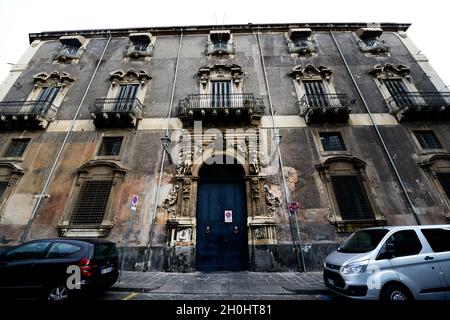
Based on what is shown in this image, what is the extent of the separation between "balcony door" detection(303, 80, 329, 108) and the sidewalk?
9010 mm

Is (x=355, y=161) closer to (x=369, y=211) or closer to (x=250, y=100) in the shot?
(x=369, y=211)

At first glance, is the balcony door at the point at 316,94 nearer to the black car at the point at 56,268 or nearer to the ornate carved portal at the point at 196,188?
the ornate carved portal at the point at 196,188

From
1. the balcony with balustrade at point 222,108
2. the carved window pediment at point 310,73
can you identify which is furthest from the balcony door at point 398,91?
the balcony with balustrade at point 222,108

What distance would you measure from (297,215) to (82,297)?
8.31m

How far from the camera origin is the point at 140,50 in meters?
15.4

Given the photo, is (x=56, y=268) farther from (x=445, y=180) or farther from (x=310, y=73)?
(x=445, y=180)

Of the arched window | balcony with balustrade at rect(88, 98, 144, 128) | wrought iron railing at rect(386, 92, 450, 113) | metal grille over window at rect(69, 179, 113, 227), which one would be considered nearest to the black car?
metal grille over window at rect(69, 179, 113, 227)

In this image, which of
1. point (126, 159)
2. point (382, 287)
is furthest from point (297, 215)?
point (126, 159)

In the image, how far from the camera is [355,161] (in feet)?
34.2

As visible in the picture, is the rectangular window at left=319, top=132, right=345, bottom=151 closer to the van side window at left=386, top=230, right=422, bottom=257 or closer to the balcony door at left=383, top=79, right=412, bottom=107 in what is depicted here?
the balcony door at left=383, top=79, right=412, bottom=107

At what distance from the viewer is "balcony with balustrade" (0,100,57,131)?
11.5 m

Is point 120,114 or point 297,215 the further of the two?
point 120,114

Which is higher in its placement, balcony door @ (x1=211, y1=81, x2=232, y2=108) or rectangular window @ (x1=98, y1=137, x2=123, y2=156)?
balcony door @ (x1=211, y1=81, x2=232, y2=108)

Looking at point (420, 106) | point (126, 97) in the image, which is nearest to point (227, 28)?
point (126, 97)
